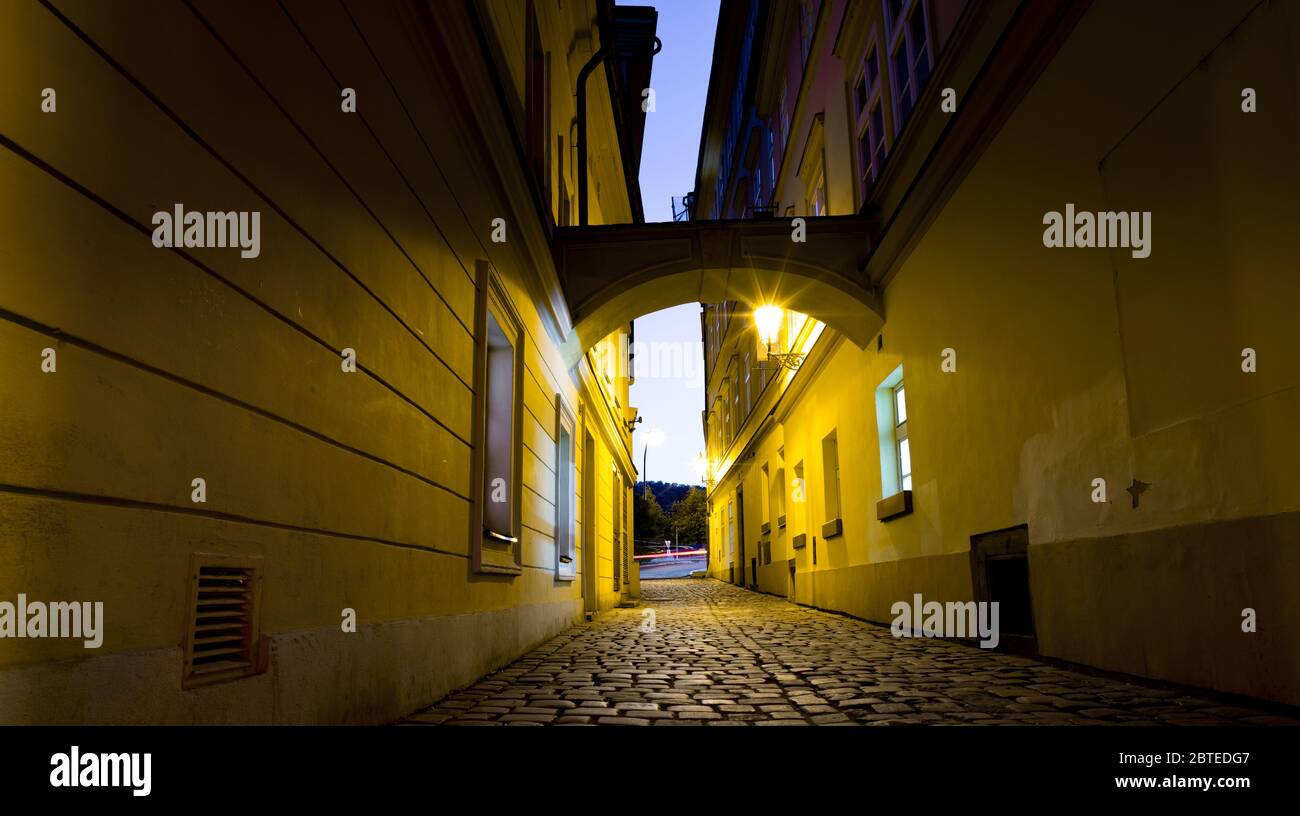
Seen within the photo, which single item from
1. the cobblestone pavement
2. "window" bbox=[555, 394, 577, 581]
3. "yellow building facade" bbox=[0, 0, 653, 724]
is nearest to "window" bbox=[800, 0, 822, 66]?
"window" bbox=[555, 394, 577, 581]

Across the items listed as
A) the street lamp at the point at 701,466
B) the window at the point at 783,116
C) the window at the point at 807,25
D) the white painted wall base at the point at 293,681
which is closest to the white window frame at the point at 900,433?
the white painted wall base at the point at 293,681

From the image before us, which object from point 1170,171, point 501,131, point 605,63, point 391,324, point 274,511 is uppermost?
point 605,63

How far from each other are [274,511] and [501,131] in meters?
3.94

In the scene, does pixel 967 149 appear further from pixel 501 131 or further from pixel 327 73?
pixel 327 73

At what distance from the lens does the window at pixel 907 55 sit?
841 centimetres

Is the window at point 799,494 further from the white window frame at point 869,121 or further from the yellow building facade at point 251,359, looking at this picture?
the yellow building facade at point 251,359

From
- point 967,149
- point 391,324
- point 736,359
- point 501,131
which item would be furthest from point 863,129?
point 736,359

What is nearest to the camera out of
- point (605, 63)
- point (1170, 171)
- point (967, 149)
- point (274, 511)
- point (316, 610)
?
point (274, 511)

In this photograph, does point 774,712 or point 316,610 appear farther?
point 774,712

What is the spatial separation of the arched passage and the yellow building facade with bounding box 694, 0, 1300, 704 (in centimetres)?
37

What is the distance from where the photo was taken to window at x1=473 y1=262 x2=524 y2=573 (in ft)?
19.8

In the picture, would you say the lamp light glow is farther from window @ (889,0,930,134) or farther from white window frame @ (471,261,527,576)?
white window frame @ (471,261,527,576)

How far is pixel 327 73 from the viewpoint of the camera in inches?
133

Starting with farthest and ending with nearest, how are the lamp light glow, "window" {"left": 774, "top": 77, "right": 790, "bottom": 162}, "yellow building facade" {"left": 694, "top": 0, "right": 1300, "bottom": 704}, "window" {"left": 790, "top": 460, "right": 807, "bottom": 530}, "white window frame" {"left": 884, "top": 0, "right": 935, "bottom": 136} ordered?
"window" {"left": 774, "top": 77, "right": 790, "bottom": 162} → "window" {"left": 790, "top": 460, "right": 807, "bottom": 530} → the lamp light glow → "white window frame" {"left": 884, "top": 0, "right": 935, "bottom": 136} → "yellow building facade" {"left": 694, "top": 0, "right": 1300, "bottom": 704}
